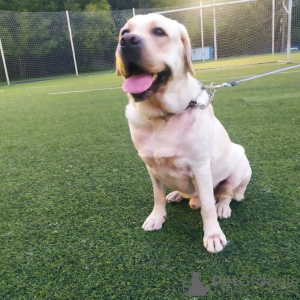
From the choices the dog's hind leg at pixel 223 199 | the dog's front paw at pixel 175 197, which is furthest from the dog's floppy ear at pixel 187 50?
the dog's front paw at pixel 175 197

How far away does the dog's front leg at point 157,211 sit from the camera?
1759 mm

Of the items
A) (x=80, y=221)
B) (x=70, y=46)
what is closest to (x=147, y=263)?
(x=80, y=221)

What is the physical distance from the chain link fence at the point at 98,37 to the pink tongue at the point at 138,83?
13485 mm

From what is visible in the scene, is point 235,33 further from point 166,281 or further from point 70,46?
point 166,281

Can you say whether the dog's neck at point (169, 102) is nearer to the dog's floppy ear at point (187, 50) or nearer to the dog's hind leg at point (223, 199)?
the dog's floppy ear at point (187, 50)

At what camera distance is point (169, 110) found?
1526 mm

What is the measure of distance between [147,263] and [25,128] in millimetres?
3799

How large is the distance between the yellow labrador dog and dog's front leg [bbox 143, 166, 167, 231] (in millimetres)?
134

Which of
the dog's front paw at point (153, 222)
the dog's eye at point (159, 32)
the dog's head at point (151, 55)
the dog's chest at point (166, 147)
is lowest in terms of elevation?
the dog's front paw at point (153, 222)

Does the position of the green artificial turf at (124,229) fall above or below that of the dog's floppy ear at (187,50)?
below

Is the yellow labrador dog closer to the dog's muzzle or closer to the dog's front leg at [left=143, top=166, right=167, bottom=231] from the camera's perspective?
the dog's muzzle

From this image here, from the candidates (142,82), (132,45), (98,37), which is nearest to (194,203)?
(142,82)

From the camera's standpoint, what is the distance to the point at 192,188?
1737 mm

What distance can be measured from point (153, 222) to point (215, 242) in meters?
0.40
